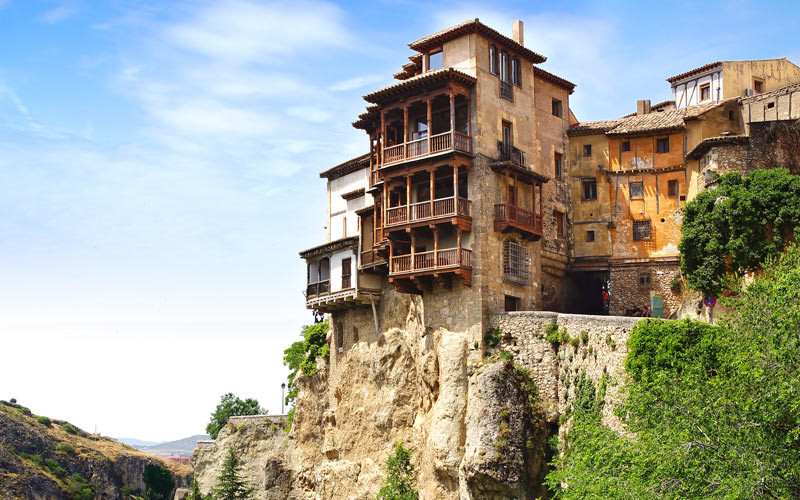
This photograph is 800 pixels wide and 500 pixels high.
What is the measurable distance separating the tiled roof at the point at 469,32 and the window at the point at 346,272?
12.7 metres

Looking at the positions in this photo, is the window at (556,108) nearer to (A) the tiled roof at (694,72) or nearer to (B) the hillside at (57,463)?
(A) the tiled roof at (694,72)

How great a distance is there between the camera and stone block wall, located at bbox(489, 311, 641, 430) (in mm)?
40969

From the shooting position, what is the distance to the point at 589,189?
182 feet

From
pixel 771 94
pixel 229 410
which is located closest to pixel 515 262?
pixel 771 94

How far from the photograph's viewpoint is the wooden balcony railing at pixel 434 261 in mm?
47094

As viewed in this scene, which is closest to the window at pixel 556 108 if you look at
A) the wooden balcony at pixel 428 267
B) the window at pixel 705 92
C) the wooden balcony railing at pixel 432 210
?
the wooden balcony railing at pixel 432 210

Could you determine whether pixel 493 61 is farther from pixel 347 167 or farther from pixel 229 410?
pixel 229 410

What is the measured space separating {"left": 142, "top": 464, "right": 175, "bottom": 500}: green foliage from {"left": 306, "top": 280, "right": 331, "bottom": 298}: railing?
227ft

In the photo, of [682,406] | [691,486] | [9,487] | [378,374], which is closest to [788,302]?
[682,406]

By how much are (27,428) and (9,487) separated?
64.8 feet

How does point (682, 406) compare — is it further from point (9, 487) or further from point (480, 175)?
point (9, 487)

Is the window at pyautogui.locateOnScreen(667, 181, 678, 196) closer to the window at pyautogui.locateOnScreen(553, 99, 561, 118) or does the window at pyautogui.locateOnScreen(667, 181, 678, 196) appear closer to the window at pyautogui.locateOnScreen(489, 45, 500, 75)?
the window at pyautogui.locateOnScreen(553, 99, 561, 118)

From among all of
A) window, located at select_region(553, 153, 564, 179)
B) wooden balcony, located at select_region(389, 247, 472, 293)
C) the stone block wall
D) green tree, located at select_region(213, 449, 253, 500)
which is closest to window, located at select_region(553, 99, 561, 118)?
window, located at select_region(553, 153, 564, 179)

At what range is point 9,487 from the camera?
9350 cm
